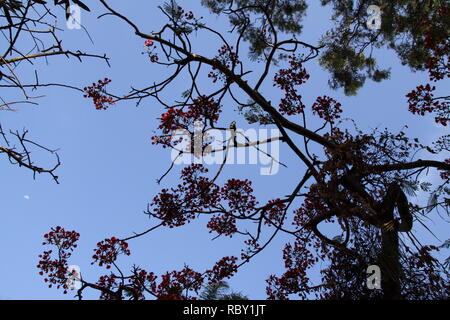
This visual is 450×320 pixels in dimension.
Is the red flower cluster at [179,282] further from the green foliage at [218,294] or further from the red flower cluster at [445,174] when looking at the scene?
the red flower cluster at [445,174]

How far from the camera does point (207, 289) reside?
2764 millimetres

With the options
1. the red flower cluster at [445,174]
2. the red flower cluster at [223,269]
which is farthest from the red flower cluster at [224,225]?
the red flower cluster at [445,174]

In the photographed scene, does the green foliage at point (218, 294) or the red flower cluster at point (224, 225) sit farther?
the red flower cluster at point (224, 225)

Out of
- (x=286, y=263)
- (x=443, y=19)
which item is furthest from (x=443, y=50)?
(x=286, y=263)

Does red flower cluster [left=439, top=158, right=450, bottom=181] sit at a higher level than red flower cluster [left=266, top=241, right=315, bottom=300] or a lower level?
higher

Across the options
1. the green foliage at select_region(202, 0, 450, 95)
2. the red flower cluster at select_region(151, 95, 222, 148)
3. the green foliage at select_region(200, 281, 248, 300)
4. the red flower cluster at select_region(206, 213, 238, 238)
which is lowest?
the green foliage at select_region(200, 281, 248, 300)

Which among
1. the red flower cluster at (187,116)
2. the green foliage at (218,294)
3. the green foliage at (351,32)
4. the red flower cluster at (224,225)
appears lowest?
the green foliage at (218,294)

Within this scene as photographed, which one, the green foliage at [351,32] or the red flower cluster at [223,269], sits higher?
the green foliage at [351,32]

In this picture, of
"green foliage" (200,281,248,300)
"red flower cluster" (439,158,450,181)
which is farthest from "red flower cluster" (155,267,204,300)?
"red flower cluster" (439,158,450,181)

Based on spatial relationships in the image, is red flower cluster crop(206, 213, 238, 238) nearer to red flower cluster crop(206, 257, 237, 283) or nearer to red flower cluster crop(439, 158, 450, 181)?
red flower cluster crop(206, 257, 237, 283)
